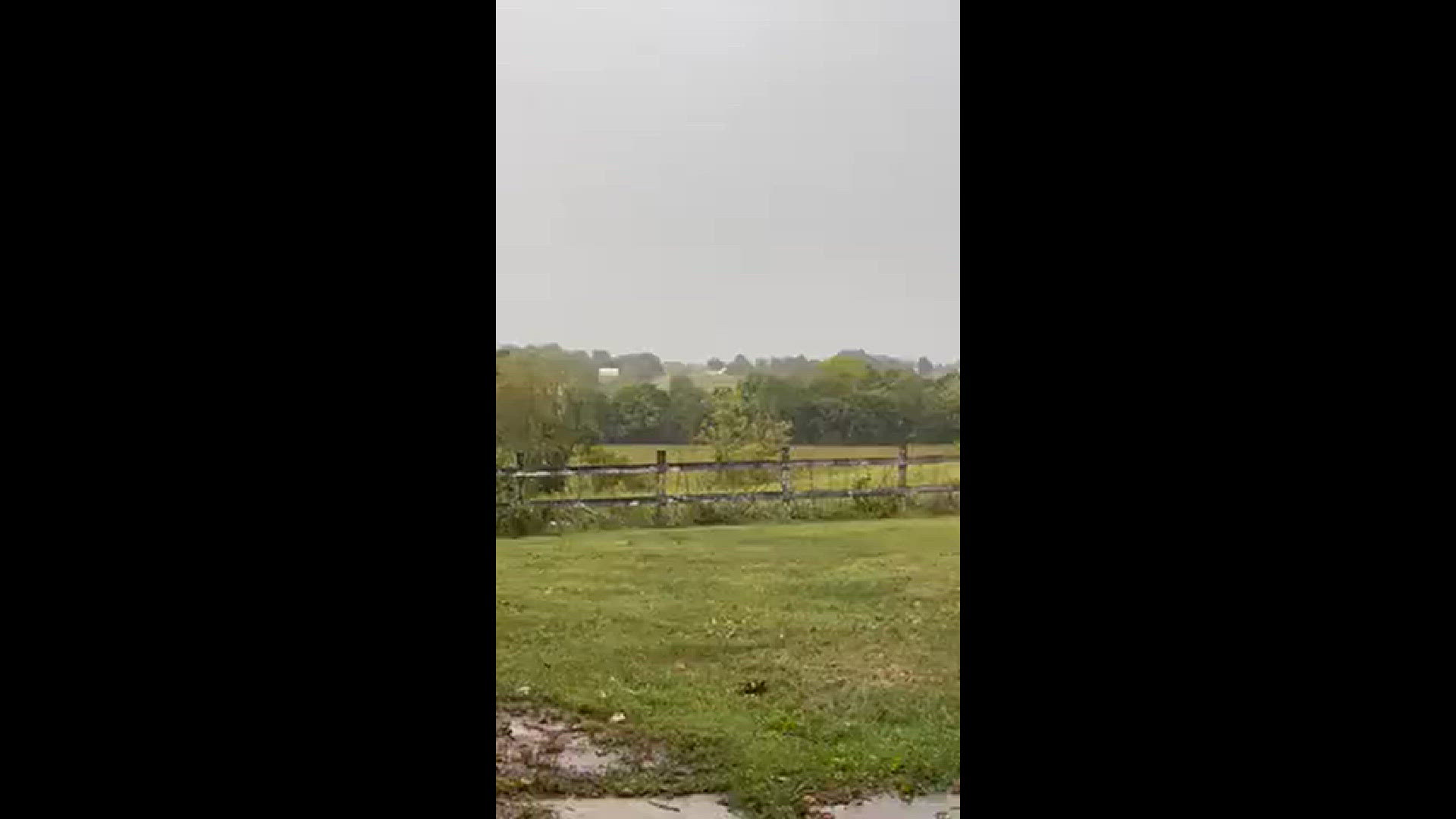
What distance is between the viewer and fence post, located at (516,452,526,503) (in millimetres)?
5129

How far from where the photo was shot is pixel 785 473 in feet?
18.3

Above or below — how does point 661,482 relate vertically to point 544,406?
below

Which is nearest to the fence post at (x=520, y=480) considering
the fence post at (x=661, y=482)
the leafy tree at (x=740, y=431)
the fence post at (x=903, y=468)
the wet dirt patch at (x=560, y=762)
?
the fence post at (x=661, y=482)

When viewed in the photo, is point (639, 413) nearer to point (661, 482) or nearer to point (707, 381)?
point (707, 381)

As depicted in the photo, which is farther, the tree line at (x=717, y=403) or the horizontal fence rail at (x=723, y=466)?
the horizontal fence rail at (x=723, y=466)

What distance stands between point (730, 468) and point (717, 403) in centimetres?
48

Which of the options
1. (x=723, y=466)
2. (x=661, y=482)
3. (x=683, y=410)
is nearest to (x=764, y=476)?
(x=723, y=466)

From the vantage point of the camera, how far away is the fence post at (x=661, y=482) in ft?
17.8

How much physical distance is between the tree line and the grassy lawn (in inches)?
22.7

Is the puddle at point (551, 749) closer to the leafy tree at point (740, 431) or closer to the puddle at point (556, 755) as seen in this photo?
the puddle at point (556, 755)
